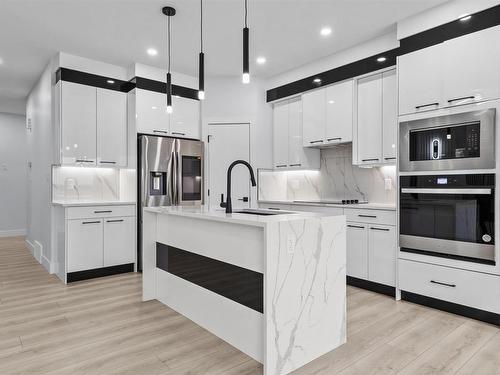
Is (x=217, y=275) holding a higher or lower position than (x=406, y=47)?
lower

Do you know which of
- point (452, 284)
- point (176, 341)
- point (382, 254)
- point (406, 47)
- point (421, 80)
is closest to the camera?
point (176, 341)

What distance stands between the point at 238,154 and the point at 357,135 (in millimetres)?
1826

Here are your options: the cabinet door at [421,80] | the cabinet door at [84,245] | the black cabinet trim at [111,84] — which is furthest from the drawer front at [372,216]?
the cabinet door at [84,245]

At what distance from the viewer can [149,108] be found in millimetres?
4613

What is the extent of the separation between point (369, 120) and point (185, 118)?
260 cm

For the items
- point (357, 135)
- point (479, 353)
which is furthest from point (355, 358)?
point (357, 135)

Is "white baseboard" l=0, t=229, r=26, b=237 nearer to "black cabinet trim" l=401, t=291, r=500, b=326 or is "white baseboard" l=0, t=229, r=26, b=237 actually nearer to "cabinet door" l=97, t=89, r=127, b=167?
"cabinet door" l=97, t=89, r=127, b=167

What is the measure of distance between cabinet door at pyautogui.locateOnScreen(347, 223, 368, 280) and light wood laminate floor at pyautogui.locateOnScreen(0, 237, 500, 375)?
11.5 inches

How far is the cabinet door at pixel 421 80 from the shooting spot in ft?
10.1

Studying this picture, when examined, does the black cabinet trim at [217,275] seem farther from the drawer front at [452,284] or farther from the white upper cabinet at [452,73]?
the white upper cabinet at [452,73]

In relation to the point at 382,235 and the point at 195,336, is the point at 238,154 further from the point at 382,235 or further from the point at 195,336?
the point at 195,336

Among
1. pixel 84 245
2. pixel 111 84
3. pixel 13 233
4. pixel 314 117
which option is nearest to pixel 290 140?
pixel 314 117

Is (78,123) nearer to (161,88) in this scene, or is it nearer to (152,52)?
(161,88)

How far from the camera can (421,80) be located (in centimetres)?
319
